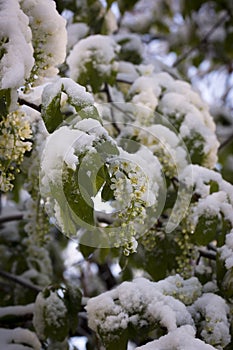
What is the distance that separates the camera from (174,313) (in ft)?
3.24

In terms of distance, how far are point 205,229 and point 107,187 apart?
1.08 feet

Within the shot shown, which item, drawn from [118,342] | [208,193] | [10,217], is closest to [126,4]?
[10,217]

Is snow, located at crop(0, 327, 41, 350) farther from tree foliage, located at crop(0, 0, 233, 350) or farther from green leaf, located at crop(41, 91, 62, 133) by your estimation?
green leaf, located at crop(41, 91, 62, 133)

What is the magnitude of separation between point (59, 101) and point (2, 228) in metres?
1.13

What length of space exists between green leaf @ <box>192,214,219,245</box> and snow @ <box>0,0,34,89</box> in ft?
1.58

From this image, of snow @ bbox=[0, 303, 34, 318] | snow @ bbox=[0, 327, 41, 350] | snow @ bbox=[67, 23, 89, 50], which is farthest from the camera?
snow @ bbox=[67, 23, 89, 50]

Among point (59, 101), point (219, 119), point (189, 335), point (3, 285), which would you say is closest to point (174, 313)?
point (189, 335)

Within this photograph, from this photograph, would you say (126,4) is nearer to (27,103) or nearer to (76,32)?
(76,32)

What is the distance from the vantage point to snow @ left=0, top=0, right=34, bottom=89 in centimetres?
80

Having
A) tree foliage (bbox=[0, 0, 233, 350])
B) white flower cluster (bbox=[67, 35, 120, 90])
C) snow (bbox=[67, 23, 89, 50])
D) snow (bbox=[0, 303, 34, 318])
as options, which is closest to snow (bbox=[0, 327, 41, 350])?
tree foliage (bbox=[0, 0, 233, 350])

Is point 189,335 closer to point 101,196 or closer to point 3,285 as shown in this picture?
Result: point 101,196

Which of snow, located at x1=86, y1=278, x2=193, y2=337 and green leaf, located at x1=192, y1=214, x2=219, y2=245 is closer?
snow, located at x1=86, y1=278, x2=193, y2=337

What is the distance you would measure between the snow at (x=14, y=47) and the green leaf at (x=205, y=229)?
1.58 ft

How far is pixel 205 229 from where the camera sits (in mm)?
1141
